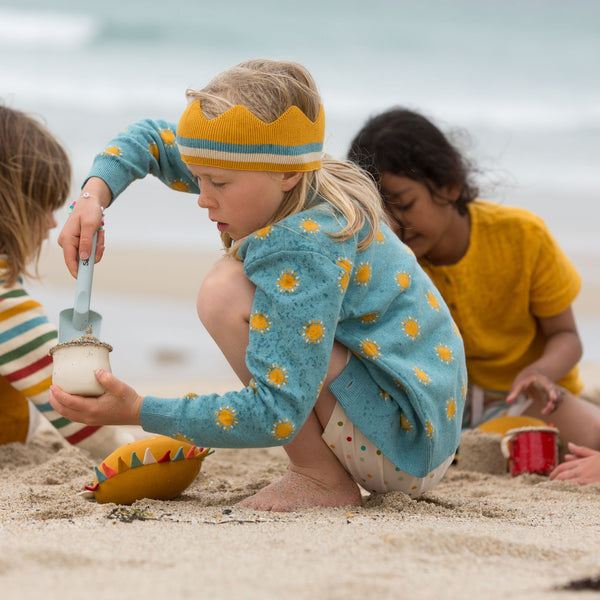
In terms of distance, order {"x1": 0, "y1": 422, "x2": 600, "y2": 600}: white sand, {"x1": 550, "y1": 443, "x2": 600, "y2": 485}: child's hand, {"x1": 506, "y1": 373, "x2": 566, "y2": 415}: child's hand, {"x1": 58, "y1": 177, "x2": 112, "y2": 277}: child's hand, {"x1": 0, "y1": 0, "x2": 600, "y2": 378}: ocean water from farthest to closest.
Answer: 1. {"x1": 0, "y1": 0, "x2": 600, "y2": 378}: ocean water
2. {"x1": 506, "y1": 373, "x2": 566, "y2": 415}: child's hand
3. {"x1": 550, "y1": 443, "x2": 600, "y2": 485}: child's hand
4. {"x1": 58, "y1": 177, "x2": 112, "y2": 277}: child's hand
5. {"x1": 0, "y1": 422, "x2": 600, "y2": 600}: white sand

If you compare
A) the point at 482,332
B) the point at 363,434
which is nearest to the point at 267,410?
the point at 363,434

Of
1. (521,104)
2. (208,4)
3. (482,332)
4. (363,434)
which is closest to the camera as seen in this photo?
(363,434)

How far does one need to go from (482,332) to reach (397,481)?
1.25 m

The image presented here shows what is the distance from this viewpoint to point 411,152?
2.72m

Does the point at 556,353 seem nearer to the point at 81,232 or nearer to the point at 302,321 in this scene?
the point at 302,321

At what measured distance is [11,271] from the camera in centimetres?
246

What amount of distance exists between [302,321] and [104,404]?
16.6 inches

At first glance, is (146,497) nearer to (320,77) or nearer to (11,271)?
(11,271)

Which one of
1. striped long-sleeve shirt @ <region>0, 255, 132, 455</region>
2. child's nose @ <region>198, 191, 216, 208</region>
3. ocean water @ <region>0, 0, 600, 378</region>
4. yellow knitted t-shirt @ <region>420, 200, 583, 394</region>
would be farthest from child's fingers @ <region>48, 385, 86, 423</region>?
ocean water @ <region>0, 0, 600, 378</region>

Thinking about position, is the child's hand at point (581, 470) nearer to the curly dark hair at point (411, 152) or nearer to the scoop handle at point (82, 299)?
the curly dark hair at point (411, 152)

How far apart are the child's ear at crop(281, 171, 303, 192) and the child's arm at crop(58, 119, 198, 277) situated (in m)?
0.47

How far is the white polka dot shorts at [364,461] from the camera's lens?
178 centimetres

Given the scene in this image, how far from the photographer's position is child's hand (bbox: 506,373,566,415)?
261 cm

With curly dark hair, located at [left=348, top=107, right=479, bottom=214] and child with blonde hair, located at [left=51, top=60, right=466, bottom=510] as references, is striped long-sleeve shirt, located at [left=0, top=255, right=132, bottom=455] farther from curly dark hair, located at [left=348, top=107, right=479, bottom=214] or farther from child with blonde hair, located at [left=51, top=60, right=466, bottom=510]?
curly dark hair, located at [left=348, top=107, right=479, bottom=214]
